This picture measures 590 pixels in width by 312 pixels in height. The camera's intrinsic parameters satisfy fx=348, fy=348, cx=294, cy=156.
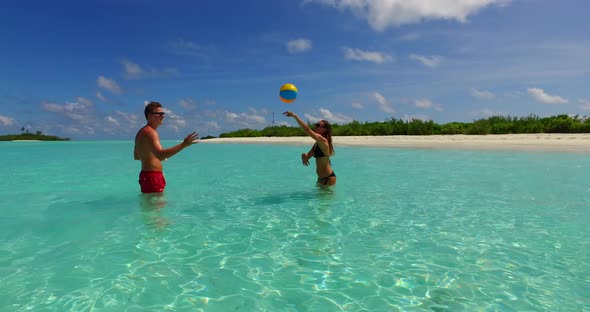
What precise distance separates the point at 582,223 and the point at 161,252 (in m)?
6.27

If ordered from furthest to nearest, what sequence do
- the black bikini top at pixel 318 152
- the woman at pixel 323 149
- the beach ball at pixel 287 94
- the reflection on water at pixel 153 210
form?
the beach ball at pixel 287 94 → the black bikini top at pixel 318 152 → the woman at pixel 323 149 → the reflection on water at pixel 153 210

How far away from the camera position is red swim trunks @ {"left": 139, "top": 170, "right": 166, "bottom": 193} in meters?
7.33

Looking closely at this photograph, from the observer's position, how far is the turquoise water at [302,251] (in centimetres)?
324

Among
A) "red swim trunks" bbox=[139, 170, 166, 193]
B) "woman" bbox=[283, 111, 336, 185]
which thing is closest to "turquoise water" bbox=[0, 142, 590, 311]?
"red swim trunks" bbox=[139, 170, 166, 193]

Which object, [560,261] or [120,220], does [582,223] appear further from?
[120,220]

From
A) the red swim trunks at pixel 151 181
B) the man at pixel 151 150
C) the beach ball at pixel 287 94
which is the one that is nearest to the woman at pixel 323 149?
the beach ball at pixel 287 94

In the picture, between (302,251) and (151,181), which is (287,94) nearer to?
(151,181)

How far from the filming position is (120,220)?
6102 millimetres

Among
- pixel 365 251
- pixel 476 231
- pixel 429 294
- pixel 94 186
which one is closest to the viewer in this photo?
pixel 429 294

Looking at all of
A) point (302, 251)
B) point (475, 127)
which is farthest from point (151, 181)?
point (475, 127)

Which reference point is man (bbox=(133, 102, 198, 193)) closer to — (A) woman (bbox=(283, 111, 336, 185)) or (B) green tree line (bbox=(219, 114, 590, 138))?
(A) woman (bbox=(283, 111, 336, 185))

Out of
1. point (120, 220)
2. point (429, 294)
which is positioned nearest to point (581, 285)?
point (429, 294)

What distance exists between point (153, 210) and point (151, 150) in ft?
3.81

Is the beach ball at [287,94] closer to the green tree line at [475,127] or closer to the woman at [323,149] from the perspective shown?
the woman at [323,149]
